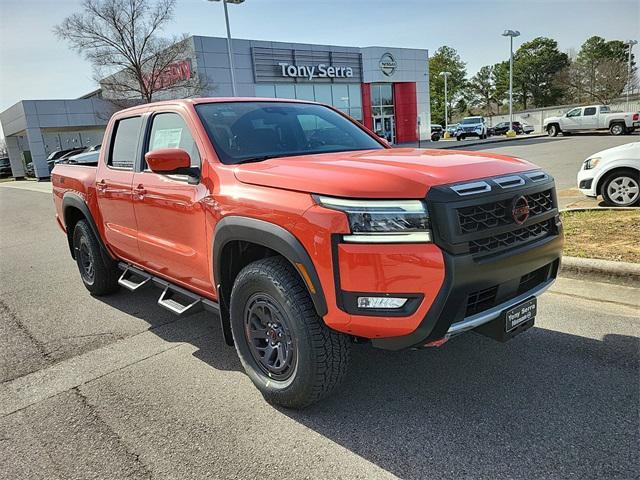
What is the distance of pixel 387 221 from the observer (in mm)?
2363

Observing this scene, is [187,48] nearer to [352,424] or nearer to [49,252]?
[49,252]

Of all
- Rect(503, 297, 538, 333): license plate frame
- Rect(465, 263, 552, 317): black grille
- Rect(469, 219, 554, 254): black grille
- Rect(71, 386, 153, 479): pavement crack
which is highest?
Rect(469, 219, 554, 254): black grille

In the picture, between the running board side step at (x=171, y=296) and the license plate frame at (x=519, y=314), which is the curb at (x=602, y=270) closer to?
the license plate frame at (x=519, y=314)

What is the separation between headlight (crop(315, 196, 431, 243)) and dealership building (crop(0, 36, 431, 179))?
29.1m

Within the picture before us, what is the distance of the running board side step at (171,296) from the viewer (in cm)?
354

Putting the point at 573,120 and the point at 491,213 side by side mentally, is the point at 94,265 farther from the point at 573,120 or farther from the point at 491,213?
the point at 573,120

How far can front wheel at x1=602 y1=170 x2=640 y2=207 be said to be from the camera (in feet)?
24.3

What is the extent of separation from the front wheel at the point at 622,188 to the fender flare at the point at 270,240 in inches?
272

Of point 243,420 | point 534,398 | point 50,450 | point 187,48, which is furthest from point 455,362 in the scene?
point 187,48

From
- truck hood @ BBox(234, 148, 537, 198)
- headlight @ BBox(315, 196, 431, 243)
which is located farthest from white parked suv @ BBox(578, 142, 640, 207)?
headlight @ BBox(315, 196, 431, 243)

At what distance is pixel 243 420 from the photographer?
2.89 meters

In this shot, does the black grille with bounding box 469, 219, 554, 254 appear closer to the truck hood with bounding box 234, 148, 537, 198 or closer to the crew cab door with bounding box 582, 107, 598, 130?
the truck hood with bounding box 234, 148, 537, 198

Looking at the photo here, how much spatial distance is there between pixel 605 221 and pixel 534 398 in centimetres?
455

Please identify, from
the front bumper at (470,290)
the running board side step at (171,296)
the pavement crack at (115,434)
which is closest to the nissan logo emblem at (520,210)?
the front bumper at (470,290)
